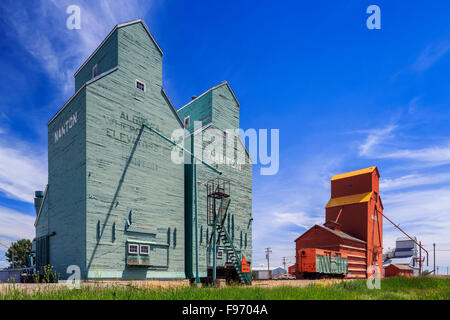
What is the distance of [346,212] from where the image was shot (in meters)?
40.0

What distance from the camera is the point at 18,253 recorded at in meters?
55.0

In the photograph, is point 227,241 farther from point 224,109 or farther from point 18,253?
point 18,253

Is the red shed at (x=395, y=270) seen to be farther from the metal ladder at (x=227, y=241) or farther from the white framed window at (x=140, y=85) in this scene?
the white framed window at (x=140, y=85)

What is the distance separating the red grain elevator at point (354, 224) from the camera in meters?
34.8

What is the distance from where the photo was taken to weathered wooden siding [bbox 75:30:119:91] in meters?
21.5

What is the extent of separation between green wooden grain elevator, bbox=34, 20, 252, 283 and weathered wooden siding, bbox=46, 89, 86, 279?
60 mm

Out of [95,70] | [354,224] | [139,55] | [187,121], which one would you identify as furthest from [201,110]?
[354,224]

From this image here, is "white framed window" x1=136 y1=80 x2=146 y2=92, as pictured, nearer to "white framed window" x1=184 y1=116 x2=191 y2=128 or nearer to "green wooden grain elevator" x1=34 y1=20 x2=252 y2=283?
"green wooden grain elevator" x1=34 y1=20 x2=252 y2=283

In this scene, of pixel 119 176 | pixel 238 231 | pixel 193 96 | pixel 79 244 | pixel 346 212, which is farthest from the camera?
pixel 346 212

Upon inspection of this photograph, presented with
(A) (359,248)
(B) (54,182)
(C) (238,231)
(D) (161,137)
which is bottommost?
(A) (359,248)
